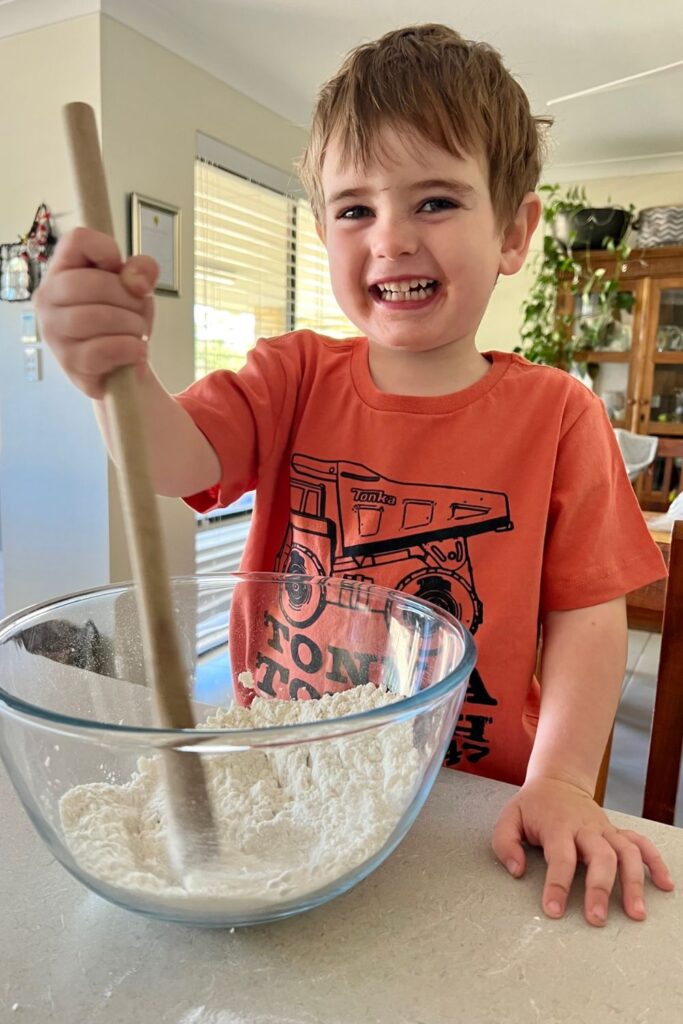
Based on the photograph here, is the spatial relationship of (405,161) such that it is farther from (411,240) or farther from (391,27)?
(391,27)

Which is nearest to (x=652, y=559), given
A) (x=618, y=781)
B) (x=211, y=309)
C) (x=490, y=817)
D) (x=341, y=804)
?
(x=490, y=817)

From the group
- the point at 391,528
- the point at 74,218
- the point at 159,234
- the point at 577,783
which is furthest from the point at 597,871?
the point at 159,234

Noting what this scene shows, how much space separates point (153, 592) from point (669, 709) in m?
0.66

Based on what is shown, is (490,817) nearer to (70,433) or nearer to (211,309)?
(70,433)

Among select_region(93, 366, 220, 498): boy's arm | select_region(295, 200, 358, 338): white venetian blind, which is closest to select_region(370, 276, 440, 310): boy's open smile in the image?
select_region(93, 366, 220, 498): boy's arm

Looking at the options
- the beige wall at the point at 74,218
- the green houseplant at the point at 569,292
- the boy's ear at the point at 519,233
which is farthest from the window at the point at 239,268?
the boy's ear at the point at 519,233

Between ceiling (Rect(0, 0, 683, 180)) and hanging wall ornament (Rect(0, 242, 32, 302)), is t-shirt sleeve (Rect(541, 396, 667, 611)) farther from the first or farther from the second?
hanging wall ornament (Rect(0, 242, 32, 302))

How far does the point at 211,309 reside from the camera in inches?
114

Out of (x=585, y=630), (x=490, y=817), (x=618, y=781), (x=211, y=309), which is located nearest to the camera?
(x=490, y=817)

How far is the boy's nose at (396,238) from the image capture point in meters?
0.66

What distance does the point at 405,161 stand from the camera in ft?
2.15

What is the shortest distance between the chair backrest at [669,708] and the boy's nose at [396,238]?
0.43m

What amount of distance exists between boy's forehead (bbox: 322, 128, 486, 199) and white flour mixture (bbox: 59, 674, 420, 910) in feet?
1.63

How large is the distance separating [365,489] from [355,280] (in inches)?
7.9
